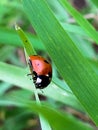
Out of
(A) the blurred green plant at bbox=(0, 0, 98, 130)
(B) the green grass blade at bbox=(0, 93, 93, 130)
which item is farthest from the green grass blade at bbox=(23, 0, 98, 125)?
(B) the green grass blade at bbox=(0, 93, 93, 130)

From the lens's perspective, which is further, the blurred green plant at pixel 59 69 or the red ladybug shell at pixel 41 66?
the red ladybug shell at pixel 41 66

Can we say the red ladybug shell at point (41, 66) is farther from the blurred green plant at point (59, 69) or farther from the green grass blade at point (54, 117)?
the green grass blade at point (54, 117)

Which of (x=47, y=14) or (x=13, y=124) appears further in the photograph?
(x=13, y=124)

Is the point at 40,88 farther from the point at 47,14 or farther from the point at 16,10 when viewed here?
the point at 16,10

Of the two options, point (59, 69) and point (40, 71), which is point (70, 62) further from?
point (40, 71)

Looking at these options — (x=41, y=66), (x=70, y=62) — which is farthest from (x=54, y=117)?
(x=41, y=66)

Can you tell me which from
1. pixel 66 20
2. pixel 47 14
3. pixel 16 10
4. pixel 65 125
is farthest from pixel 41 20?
pixel 16 10

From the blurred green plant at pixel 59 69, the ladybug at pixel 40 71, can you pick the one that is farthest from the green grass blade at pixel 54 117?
the ladybug at pixel 40 71

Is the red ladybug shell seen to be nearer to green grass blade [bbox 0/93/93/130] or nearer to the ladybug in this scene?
the ladybug
